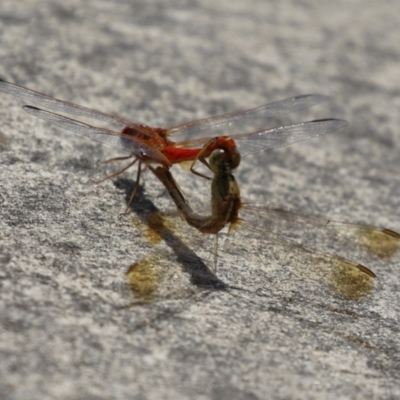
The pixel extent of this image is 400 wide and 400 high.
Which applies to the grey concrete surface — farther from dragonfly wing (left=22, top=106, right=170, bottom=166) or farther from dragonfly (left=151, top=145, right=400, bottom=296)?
dragonfly wing (left=22, top=106, right=170, bottom=166)

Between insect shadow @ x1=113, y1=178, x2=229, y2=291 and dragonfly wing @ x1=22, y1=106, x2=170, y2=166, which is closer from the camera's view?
insect shadow @ x1=113, y1=178, x2=229, y2=291

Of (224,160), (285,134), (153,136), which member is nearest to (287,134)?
(285,134)

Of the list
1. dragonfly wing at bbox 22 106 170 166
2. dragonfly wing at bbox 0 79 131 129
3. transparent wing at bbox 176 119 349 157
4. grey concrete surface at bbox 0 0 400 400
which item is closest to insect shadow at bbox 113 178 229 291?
grey concrete surface at bbox 0 0 400 400

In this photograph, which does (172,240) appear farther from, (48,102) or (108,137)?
(48,102)

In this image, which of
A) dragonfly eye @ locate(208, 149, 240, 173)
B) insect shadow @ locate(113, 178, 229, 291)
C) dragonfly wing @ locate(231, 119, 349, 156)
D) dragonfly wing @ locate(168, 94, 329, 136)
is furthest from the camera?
dragonfly wing @ locate(168, 94, 329, 136)

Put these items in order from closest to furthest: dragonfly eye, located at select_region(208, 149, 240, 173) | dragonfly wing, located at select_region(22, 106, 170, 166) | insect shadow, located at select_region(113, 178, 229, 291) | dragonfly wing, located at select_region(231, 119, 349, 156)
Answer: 1. insect shadow, located at select_region(113, 178, 229, 291)
2. dragonfly eye, located at select_region(208, 149, 240, 173)
3. dragonfly wing, located at select_region(22, 106, 170, 166)
4. dragonfly wing, located at select_region(231, 119, 349, 156)

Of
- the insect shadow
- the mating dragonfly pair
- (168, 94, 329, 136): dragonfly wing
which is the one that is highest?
(168, 94, 329, 136): dragonfly wing

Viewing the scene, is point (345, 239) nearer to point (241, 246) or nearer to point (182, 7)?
point (241, 246)

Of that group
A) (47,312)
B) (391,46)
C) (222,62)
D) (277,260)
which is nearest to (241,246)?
(277,260)
